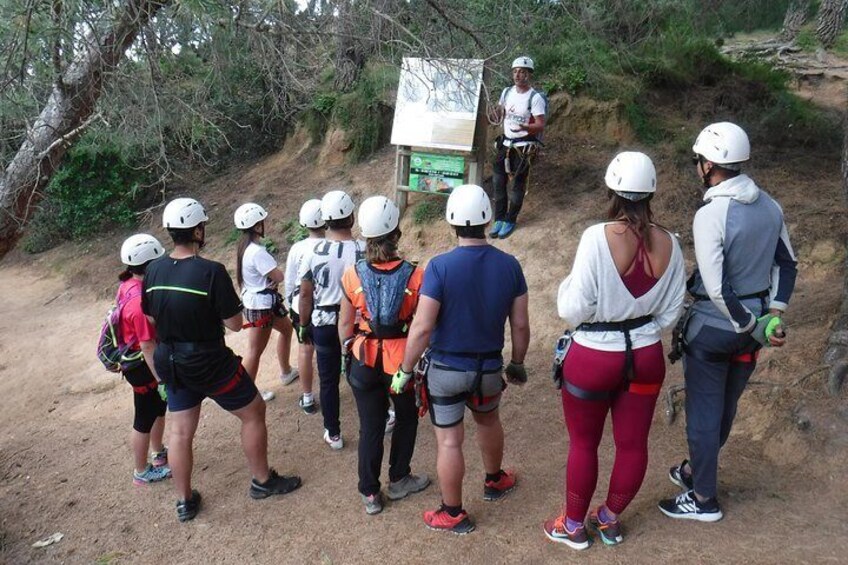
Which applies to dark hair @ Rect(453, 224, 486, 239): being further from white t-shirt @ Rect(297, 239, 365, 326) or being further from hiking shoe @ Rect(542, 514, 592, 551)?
hiking shoe @ Rect(542, 514, 592, 551)

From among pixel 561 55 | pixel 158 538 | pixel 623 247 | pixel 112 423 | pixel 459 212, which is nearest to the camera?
pixel 623 247

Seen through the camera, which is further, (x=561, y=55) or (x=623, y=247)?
(x=561, y=55)

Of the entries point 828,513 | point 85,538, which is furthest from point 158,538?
point 828,513

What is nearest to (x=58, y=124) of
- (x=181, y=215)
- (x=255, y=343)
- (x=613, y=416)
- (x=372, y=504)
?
(x=181, y=215)

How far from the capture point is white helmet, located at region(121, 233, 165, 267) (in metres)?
4.03

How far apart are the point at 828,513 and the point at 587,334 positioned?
176 centimetres

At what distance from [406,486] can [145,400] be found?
2004 mm

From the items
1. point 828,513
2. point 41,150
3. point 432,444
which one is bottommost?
point 432,444

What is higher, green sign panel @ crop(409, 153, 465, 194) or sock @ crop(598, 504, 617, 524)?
green sign panel @ crop(409, 153, 465, 194)

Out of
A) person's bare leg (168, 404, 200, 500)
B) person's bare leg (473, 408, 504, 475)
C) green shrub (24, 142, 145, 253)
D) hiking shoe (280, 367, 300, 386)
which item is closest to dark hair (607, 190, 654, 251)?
person's bare leg (473, 408, 504, 475)

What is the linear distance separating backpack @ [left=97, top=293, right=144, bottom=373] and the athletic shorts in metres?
0.56

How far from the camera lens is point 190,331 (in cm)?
361

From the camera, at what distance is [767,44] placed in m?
15.4

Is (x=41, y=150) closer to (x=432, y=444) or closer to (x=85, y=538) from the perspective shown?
(x=85, y=538)
